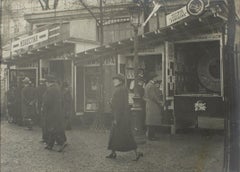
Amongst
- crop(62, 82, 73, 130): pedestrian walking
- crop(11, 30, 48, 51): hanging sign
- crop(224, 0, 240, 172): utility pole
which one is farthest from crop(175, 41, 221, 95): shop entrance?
crop(11, 30, 48, 51): hanging sign

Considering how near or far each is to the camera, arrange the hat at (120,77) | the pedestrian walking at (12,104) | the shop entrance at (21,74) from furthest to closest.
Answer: the pedestrian walking at (12,104) < the shop entrance at (21,74) < the hat at (120,77)

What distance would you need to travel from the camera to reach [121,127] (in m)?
3.61

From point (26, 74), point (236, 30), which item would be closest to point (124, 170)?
point (26, 74)

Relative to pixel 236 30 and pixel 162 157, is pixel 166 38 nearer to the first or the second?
pixel 236 30

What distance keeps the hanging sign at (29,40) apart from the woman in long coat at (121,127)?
2.61ft

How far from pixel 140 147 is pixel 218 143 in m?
0.82

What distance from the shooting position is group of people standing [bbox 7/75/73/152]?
13.2ft

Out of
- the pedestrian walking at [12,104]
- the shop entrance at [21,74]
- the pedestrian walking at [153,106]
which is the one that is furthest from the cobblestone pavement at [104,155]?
the shop entrance at [21,74]

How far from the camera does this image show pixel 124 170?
3.39 meters

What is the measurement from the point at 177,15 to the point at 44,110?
2059mm

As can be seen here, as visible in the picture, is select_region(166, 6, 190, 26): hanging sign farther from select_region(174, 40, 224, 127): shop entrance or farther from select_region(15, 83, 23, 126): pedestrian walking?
select_region(15, 83, 23, 126): pedestrian walking

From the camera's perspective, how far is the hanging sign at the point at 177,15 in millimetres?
2770

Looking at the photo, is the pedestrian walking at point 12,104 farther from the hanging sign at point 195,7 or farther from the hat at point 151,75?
the hanging sign at point 195,7

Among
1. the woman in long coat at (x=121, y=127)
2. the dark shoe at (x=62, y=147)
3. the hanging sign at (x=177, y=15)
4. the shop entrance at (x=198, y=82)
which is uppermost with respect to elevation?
the hanging sign at (x=177, y=15)
